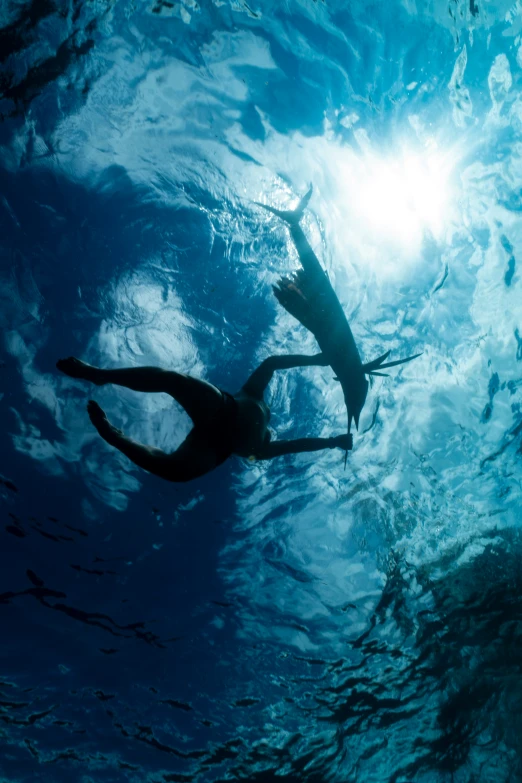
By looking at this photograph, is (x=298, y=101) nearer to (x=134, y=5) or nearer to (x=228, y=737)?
(x=134, y=5)

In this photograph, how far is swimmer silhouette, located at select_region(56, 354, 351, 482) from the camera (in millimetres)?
3297

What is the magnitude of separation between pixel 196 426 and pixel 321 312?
68.3 inches

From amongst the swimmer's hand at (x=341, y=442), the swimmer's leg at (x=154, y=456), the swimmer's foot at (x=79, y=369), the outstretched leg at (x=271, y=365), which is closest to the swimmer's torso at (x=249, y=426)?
the outstretched leg at (x=271, y=365)

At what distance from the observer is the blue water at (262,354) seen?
5621mm

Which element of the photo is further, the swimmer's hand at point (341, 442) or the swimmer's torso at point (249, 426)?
the swimmer's hand at point (341, 442)

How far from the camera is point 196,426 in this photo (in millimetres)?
3637

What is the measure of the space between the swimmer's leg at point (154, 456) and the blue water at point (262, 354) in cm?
417

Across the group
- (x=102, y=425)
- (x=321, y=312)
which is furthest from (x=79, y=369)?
(x=321, y=312)

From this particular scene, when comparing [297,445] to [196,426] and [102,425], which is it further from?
[102,425]

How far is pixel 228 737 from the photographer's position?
46.4ft

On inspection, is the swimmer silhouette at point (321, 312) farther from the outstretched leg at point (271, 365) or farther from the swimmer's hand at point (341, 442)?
the swimmer's hand at point (341, 442)

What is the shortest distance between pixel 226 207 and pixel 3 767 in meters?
24.0

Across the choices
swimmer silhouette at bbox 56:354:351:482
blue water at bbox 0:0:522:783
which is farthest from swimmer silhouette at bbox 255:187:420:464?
blue water at bbox 0:0:522:783

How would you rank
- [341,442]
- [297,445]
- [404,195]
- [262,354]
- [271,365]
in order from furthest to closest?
1. [262,354]
2. [404,195]
3. [271,365]
4. [341,442]
5. [297,445]
